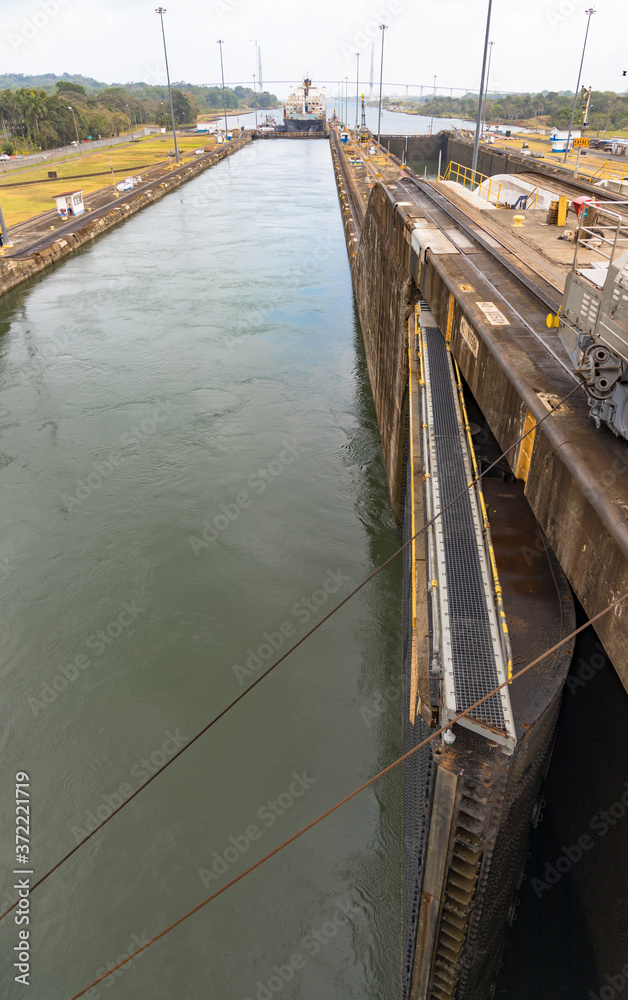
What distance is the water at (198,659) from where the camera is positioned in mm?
8469

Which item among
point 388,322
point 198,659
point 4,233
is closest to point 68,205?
point 4,233

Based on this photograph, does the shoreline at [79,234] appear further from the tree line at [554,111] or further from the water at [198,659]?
the tree line at [554,111]

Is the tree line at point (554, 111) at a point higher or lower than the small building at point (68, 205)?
higher

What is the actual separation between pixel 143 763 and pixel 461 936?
5.73 m

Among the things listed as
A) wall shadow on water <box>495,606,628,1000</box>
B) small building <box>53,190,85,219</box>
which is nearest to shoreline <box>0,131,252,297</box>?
small building <box>53,190,85,219</box>

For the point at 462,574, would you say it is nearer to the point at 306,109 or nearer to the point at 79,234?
the point at 79,234

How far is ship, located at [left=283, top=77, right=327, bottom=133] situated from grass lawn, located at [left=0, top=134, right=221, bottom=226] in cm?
3099

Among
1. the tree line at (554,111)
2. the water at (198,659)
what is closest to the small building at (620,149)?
the tree line at (554,111)

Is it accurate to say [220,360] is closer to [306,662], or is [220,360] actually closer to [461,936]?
[306,662]

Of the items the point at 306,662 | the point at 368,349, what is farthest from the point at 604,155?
the point at 306,662

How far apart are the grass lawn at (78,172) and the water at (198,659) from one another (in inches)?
1322

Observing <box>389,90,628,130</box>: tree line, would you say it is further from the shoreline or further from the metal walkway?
the metal walkway

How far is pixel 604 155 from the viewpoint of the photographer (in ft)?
190

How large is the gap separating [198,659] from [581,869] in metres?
7.45
